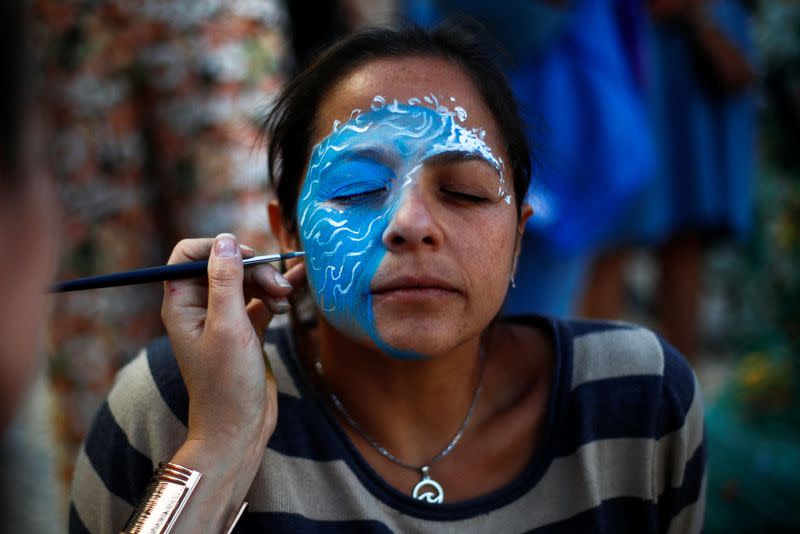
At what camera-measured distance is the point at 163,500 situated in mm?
1350

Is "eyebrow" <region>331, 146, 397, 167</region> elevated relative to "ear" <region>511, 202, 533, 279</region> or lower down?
elevated

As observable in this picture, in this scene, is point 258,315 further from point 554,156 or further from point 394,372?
point 554,156

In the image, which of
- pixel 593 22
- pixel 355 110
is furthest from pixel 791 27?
pixel 355 110

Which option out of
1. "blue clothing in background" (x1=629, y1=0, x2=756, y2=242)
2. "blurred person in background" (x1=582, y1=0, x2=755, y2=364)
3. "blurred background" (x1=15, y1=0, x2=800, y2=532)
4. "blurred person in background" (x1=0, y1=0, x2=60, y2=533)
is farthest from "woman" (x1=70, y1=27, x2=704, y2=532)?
"blue clothing in background" (x1=629, y1=0, x2=756, y2=242)

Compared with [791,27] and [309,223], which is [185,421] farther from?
[791,27]

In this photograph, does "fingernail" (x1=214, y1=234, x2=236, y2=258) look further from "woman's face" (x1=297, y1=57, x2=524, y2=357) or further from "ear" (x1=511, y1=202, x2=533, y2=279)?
"ear" (x1=511, y1=202, x2=533, y2=279)

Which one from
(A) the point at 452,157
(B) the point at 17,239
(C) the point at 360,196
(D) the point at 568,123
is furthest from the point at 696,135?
(B) the point at 17,239

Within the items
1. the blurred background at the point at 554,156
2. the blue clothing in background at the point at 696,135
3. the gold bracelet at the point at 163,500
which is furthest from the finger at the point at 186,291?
the blue clothing in background at the point at 696,135

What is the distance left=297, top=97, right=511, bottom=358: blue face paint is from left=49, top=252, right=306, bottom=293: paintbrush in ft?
0.33

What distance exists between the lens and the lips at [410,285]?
1472mm

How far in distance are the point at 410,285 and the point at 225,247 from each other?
314 mm

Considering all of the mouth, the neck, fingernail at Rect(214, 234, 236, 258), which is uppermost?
fingernail at Rect(214, 234, 236, 258)

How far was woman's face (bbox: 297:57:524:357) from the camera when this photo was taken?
148cm

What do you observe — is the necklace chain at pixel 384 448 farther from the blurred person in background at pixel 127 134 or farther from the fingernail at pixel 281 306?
the blurred person in background at pixel 127 134
